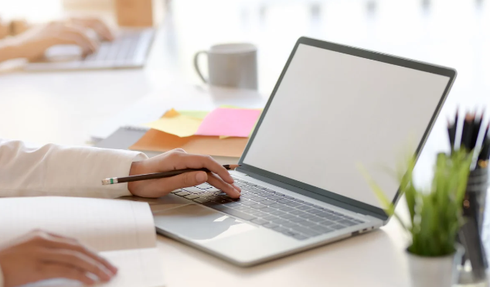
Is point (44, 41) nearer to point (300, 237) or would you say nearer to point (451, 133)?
point (300, 237)

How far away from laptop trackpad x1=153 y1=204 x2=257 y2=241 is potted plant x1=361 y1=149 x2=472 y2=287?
0.24 m

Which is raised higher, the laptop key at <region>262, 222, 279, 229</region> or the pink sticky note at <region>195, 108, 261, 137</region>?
the pink sticky note at <region>195, 108, 261, 137</region>

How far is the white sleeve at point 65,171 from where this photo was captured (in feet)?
2.84

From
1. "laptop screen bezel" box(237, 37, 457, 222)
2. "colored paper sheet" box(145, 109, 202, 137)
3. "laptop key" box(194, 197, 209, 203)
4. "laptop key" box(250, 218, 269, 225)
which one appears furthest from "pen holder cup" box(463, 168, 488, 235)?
"colored paper sheet" box(145, 109, 202, 137)

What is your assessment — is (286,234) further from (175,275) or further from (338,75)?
(338,75)

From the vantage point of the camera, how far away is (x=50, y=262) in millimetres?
629

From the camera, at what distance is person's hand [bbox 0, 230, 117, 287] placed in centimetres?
62

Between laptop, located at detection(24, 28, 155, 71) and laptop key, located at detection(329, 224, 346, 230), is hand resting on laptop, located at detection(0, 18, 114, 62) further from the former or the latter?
laptop key, located at detection(329, 224, 346, 230)

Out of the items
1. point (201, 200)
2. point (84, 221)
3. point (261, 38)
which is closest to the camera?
point (84, 221)

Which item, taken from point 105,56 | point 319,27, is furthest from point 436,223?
point 319,27

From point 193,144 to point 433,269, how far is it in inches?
23.2

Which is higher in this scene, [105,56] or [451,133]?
[451,133]

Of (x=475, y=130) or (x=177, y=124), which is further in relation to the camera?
(x=177, y=124)

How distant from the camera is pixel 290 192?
33.4 inches
